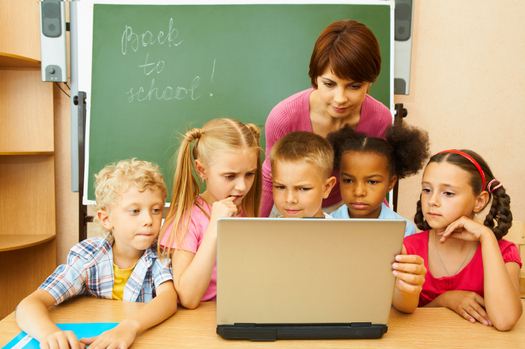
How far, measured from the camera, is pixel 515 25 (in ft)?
8.15

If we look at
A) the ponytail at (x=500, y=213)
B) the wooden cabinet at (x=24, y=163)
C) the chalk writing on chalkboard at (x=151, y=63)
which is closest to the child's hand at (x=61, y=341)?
the ponytail at (x=500, y=213)

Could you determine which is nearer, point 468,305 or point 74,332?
point 74,332

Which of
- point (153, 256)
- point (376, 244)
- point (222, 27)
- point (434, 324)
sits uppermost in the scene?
point (222, 27)

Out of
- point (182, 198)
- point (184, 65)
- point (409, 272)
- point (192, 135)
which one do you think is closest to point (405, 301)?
point (409, 272)

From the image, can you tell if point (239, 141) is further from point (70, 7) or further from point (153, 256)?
point (70, 7)

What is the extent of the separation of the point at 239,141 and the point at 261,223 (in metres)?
0.52

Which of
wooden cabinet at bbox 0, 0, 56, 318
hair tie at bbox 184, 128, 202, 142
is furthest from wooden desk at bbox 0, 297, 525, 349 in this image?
wooden cabinet at bbox 0, 0, 56, 318

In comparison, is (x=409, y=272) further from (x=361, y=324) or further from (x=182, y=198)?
(x=182, y=198)

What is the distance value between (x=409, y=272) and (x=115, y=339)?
0.60m

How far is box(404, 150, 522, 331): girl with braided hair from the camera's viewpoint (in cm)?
94

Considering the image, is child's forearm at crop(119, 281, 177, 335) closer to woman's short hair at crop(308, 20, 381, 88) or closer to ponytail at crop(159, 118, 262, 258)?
ponytail at crop(159, 118, 262, 258)

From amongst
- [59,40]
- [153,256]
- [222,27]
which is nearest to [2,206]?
[59,40]

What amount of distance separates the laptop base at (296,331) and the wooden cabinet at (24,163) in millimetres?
1987

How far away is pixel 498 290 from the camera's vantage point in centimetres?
92
